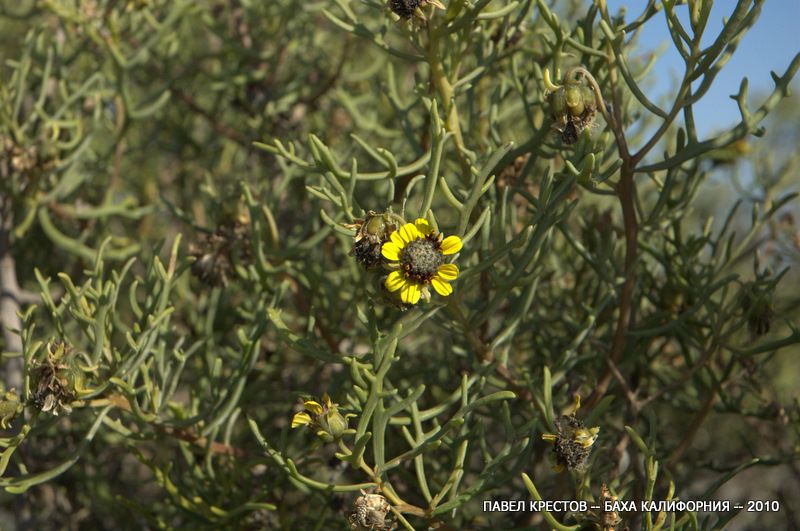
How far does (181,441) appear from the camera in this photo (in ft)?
4.43

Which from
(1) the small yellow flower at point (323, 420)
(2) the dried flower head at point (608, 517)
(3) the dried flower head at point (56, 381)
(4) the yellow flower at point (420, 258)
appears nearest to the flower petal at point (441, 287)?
(4) the yellow flower at point (420, 258)

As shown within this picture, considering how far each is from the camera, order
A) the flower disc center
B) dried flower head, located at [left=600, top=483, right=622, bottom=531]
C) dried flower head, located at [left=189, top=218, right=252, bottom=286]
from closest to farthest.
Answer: the flower disc center → dried flower head, located at [left=600, top=483, right=622, bottom=531] → dried flower head, located at [left=189, top=218, right=252, bottom=286]

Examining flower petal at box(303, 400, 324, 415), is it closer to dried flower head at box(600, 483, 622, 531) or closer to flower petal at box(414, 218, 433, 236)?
flower petal at box(414, 218, 433, 236)

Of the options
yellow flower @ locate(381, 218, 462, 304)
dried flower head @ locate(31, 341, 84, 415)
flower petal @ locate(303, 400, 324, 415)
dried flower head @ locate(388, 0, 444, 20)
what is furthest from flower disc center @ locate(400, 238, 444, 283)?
dried flower head @ locate(31, 341, 84, 415)

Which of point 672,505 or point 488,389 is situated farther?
point 488,389

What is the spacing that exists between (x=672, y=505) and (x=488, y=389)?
55cm

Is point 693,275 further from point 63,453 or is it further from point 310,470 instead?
point 63,453

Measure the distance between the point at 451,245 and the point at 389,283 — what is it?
94 mm

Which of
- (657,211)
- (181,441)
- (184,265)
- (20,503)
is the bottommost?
(20,503)

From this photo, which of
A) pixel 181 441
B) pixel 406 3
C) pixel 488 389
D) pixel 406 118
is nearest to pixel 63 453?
pixel 181 441

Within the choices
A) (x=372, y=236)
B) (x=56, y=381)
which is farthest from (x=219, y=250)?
(x=372, y=236)

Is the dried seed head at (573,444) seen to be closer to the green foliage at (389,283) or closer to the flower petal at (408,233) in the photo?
the green foliage at (389,283)

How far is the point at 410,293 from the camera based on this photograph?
994 millimetres

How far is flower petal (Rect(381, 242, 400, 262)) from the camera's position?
984mm
